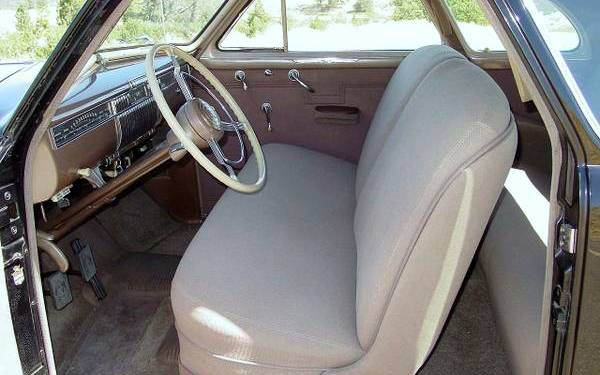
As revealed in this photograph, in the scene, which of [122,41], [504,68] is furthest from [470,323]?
[122,41]

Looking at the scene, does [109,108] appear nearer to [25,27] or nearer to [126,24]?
[126,24]

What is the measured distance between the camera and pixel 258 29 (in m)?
2.61

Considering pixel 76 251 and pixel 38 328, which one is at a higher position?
pixel 38 328

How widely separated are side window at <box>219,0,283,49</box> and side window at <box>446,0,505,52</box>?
0.77 meters

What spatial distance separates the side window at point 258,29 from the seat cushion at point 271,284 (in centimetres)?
93

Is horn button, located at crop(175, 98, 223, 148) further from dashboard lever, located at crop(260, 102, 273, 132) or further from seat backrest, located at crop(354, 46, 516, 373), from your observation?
dashboard lever, located at crop(260, 102, 273, 132)

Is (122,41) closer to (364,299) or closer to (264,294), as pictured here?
(264,294)

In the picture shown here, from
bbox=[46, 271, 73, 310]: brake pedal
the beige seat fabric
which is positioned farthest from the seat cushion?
bbox=[46, 271, 73, 310]: brake pedal

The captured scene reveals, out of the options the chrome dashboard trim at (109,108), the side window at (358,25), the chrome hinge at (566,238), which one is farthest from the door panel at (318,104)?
the chrome hinge at (566,238)

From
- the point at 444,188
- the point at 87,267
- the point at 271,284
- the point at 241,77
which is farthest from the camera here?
the point at 241,77

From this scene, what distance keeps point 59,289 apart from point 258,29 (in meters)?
1.45

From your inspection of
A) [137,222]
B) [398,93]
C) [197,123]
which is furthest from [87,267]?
[398,93]

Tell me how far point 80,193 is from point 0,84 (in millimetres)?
555

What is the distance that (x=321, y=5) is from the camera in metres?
2.49
